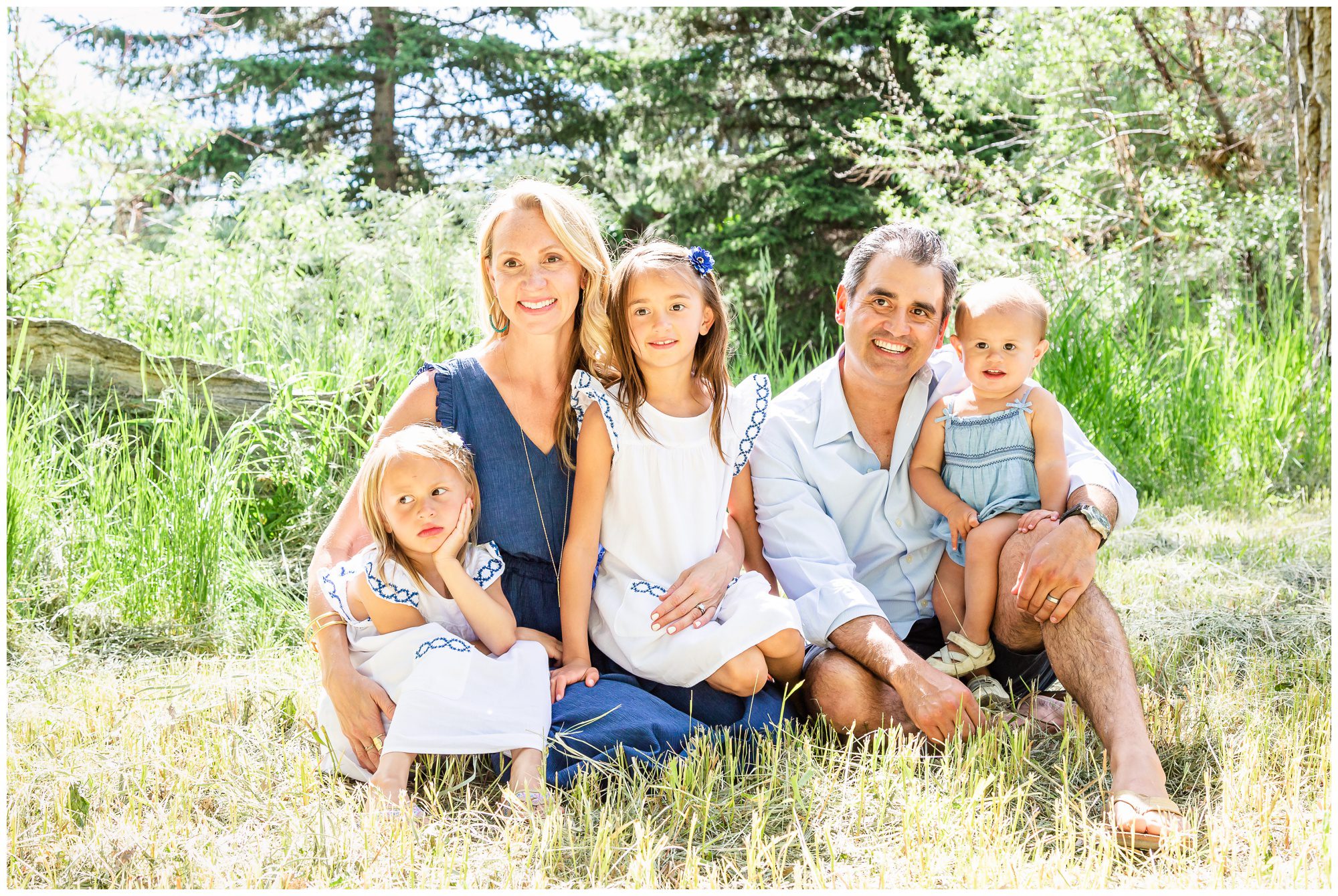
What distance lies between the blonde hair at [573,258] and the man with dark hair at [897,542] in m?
0.53

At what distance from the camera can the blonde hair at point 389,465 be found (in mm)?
2387

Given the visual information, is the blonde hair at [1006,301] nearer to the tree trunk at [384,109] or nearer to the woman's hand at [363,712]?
the woman's hand at [363,712]

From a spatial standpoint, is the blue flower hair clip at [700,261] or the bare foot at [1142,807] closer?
the bare foot at [1142,807]

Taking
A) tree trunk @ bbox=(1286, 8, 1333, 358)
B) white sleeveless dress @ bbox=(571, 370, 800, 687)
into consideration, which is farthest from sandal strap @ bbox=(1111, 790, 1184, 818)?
tree trunk @ bbox=(1286, 8, 1333, 358)

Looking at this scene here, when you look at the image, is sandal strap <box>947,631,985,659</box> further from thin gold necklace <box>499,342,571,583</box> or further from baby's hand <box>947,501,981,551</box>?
thin gold necklace <box>499,342,571,583</box>

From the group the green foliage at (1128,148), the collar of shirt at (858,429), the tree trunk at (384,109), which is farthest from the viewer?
the tree trunk at (384,109)

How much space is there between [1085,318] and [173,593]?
525cm

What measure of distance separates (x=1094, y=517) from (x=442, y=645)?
158cm

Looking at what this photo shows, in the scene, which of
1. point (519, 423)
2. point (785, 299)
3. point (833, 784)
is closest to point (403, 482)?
point (519, 423)

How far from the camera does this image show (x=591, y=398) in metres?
2.59

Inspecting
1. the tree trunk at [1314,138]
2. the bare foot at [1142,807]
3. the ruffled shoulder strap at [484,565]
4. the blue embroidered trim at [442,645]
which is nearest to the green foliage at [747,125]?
the tree trunk at [1314,138]

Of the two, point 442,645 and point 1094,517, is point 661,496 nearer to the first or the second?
point 442,645

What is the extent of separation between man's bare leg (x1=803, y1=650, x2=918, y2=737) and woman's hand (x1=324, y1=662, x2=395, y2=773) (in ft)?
3.37

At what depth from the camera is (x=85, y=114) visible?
20.6ft
